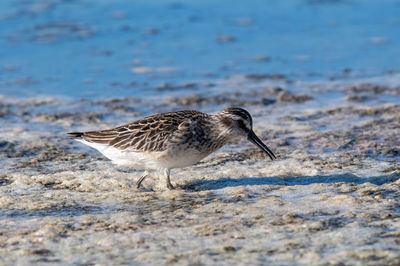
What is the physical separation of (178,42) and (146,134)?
8351mm

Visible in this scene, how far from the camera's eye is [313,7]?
1861cm

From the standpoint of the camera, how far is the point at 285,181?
7.83m

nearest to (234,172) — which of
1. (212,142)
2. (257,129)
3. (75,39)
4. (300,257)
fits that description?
(212,142)

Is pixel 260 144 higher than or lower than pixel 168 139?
lower

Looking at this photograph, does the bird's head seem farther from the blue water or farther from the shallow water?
the blue water

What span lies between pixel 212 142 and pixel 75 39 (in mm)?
8904

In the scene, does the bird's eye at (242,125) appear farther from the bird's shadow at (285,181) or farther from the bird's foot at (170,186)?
the bird's foot at (170,186)

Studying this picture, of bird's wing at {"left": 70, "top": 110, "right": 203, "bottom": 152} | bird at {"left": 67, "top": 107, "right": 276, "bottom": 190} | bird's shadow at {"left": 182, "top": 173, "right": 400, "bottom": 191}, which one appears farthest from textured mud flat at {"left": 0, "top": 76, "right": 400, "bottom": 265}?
bird's wing at {"left": 70, "top": 110, "right": 203, "bottom": 152}

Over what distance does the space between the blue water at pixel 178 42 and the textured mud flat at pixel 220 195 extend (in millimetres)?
2020

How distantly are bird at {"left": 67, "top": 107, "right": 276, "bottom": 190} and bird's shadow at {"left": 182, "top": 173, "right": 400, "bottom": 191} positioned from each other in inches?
11.3

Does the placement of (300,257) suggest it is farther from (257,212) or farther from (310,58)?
(310,58)

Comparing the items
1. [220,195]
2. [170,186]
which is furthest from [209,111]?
[220,195]

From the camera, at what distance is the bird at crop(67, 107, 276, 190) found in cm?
763

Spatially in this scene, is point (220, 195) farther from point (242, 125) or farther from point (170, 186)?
point (242, 125)
